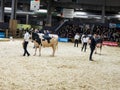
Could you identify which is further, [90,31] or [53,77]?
[90,31]

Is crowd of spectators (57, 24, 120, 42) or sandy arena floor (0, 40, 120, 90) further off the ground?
sandy arena floor (0, 40, 120, 90)

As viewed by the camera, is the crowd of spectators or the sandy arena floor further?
the crowd of spectators

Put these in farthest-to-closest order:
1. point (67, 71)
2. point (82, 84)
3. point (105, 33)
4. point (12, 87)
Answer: point (105, 33) → point (67, 71) → point (82, 84) → point (12, 87)

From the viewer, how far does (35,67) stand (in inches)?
607

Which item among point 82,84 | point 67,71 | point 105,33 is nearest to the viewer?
point 82,84

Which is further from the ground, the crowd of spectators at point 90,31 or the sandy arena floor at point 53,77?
the sandy arena floor at point 53,77

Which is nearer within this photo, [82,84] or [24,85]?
[24,85]

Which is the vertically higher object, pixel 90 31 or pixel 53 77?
pixel 53 77

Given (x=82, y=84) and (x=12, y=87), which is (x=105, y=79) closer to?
(x=82, y=84)

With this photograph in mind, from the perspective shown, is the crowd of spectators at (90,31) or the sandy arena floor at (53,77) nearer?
the sandy arena floor at (53,77)

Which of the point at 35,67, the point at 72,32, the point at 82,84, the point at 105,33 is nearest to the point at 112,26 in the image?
the point at 105,33

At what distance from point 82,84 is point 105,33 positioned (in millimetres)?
36244

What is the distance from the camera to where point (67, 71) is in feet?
48.5

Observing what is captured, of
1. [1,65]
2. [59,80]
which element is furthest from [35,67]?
[59,80]
